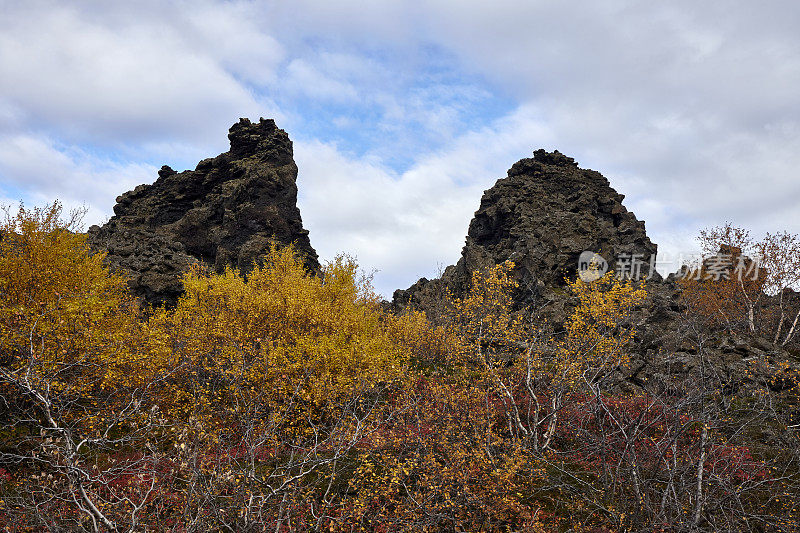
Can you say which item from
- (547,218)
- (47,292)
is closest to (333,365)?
(47,292)

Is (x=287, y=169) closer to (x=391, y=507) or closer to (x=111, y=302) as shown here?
(x=111, y=302)

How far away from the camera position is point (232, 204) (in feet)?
Result: 260

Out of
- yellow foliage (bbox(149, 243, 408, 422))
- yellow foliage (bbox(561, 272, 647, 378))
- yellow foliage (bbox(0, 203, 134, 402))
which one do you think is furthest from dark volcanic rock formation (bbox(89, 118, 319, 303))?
yellow foliage (bbox(561, 272, 647, 378))

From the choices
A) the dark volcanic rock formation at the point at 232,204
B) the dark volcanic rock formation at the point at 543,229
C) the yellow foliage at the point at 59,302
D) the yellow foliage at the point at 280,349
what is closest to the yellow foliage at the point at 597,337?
the yellow foliage at the point at 280,349

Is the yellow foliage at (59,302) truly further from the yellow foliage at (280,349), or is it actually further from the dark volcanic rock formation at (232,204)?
the dark volcanic rock formation at (232,204)

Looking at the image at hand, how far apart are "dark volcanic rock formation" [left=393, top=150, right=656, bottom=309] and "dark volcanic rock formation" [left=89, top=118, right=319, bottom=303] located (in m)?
29.3

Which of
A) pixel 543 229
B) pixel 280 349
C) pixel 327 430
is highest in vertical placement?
pixel 543 229

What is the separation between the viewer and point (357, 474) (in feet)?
58.6

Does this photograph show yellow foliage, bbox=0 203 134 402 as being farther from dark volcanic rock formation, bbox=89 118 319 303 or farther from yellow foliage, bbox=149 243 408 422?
dark volcanic rock formation, bbox=89 118 319 303

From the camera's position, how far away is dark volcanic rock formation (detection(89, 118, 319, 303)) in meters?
77.6

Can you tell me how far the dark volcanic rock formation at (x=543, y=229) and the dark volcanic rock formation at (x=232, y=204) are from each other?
29286 millimetres

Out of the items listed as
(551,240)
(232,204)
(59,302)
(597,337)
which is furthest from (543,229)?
(59,302)

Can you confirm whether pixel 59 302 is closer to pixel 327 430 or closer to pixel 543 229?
pixel 327 430

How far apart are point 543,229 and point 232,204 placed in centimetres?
5697
